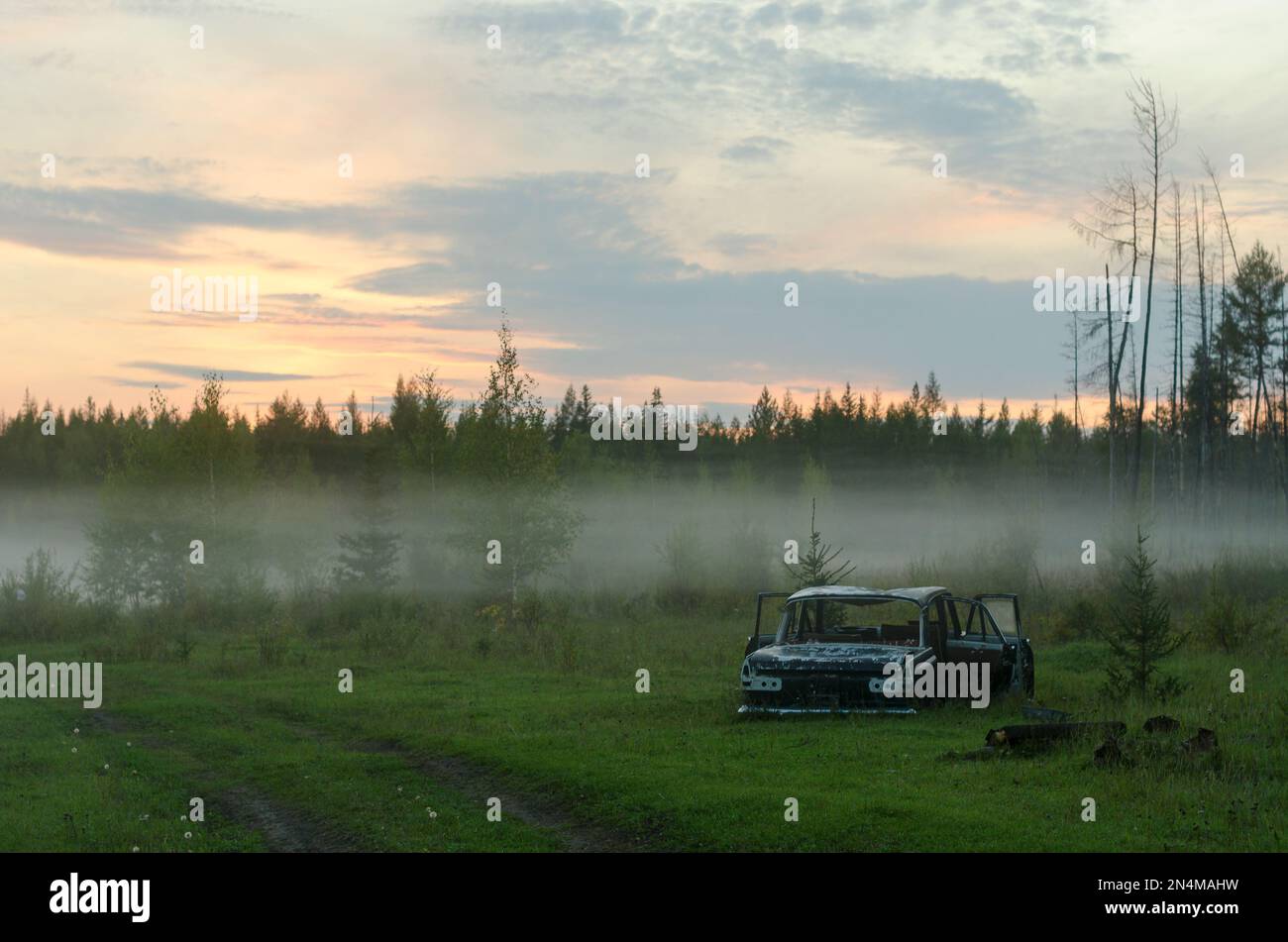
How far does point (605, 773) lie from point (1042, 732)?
5.20 m

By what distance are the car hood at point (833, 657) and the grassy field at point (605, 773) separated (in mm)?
737

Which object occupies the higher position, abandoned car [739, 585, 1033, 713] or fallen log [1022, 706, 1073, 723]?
abandoned car [739, 585, 1033, 713]

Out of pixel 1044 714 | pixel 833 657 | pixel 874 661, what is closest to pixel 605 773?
pixel 833 657

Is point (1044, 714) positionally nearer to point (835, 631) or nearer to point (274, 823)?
point (835, 631)

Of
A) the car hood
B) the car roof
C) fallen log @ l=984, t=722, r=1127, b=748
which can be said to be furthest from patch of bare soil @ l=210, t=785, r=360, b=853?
the car roof

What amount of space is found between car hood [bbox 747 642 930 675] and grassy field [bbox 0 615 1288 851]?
2.42 ft

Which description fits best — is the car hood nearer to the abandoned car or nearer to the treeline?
the abandoned car

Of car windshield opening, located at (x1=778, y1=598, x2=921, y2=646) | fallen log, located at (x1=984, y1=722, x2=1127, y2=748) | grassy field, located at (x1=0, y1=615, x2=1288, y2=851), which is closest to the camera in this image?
grassy field, located at (x1=0, y1=615, x2=1288, y2=851)

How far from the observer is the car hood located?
51.6ft

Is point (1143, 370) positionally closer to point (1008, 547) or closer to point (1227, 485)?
point (1008, 547)

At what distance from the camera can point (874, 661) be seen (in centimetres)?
1575
